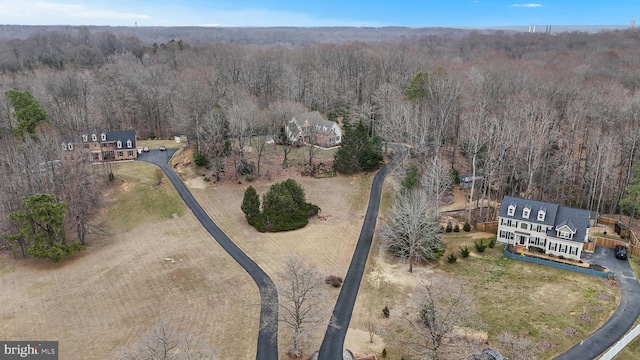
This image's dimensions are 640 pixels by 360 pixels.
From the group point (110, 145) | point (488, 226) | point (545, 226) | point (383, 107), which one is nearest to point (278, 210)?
point (488, 226)

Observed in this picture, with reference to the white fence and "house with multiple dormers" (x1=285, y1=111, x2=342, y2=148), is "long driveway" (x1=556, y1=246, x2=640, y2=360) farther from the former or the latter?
"house with multiple dormers" (x1=285, y1=111, x2=342, y2=148)

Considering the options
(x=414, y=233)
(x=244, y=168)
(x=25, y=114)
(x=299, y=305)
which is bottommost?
(x=299, y=305)

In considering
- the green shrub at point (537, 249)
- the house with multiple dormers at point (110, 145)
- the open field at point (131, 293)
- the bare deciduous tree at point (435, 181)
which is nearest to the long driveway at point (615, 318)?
the green shrub at point (537, 249)

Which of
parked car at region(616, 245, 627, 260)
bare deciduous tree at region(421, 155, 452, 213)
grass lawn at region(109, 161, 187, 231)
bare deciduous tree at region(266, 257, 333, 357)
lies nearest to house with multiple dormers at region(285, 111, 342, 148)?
grass lawn at region(109, 161, 187, 231)

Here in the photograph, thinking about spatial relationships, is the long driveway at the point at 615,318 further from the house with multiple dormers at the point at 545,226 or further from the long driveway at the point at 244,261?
the long driveway at the point at 244,261

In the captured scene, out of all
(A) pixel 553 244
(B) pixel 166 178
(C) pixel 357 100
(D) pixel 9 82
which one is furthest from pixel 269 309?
(D) pixel 9 82

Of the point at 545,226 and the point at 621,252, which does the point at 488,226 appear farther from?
the point at 621,252
